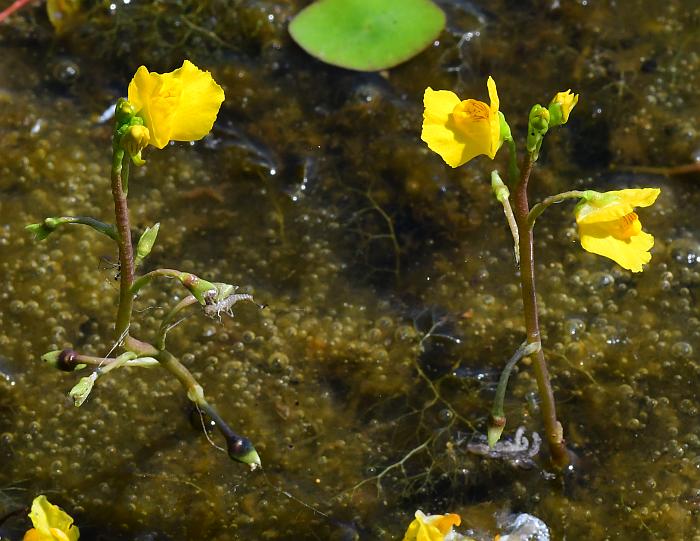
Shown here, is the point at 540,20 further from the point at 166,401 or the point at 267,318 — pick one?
the point at 166,401

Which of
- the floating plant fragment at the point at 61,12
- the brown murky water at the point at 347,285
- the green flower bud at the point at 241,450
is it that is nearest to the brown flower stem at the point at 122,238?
the green flower bud at the point at 241,450

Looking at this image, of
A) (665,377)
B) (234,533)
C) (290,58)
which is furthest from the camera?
(290,58)

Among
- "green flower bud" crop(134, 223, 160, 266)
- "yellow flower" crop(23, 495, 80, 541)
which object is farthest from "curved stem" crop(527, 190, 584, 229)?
"yellow flower" crop(23, 495, 80, 541)

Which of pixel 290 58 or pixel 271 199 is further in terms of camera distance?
pixel 290 58

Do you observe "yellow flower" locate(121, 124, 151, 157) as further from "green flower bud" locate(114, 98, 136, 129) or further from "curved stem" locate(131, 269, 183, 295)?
"curved stem" locate(131, 269, 183, 295)

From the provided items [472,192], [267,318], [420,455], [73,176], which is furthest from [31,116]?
[420,455]

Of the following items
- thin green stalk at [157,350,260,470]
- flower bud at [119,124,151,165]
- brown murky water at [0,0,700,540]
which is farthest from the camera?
brown murky water at [0,0,700,540]

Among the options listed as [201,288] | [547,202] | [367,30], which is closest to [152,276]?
[201,288]
